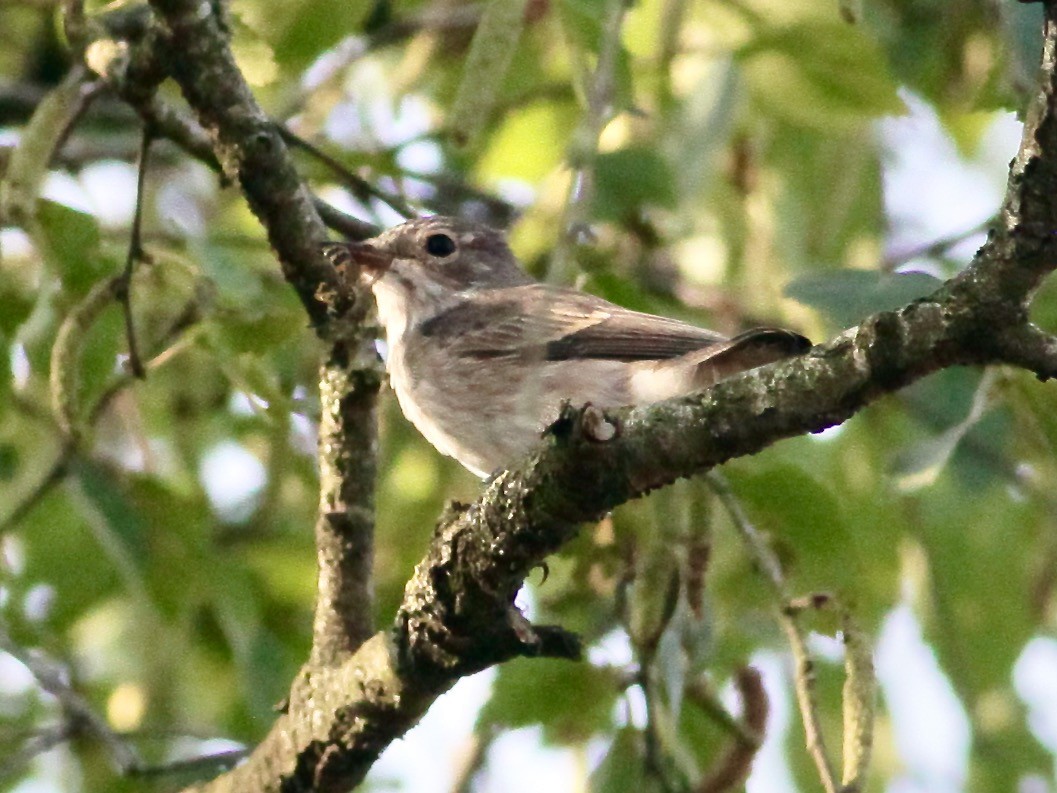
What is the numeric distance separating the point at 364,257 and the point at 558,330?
2.37 ft

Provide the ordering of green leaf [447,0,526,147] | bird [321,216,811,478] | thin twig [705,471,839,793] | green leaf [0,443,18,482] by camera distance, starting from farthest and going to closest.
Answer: green leaf [0,443,18,482] < bird [321,216,811,478] < green leaf [447,0,526,147] < thin twig [705,471,839,793]

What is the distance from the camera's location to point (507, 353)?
15.6ft

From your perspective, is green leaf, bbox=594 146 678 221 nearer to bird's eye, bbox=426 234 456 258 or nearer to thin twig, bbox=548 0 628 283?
thin twig, bbox=548 0 628 283

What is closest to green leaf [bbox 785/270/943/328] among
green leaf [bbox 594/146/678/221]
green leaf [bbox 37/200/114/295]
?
green leaf [bbox 594/146/678/221]

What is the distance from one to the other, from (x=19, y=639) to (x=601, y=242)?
226cm

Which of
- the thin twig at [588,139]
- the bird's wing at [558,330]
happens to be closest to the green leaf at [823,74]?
the thin twig at [588,139]

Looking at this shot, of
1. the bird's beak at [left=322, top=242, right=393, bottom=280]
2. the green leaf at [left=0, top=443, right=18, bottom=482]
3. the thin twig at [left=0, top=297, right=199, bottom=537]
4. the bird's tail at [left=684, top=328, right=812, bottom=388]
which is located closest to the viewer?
the bird's tail at [left=684, top=328, right=812, bottom=388]

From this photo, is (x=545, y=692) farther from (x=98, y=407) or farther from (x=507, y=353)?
(x=98, y=407)

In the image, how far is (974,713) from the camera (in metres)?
4.66

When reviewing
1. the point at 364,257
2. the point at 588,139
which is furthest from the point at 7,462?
the point at 588,139

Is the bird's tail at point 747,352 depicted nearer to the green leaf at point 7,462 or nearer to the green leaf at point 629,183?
the green leaf at point 629,183

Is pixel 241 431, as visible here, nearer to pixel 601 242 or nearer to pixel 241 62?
pixel 601 242

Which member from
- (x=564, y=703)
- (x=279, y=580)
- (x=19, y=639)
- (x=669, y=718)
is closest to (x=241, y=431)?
(x=279, y=580)

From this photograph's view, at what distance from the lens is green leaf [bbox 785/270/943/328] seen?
330 centimetres
